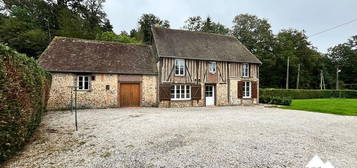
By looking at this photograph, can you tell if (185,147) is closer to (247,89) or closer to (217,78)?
(217,78)

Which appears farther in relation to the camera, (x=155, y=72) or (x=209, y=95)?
(x=209, y=95)

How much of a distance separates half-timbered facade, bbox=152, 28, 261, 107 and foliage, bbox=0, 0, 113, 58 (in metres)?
13.6

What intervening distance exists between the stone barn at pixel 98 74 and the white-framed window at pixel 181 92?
130 cm

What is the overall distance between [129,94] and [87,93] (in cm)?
256

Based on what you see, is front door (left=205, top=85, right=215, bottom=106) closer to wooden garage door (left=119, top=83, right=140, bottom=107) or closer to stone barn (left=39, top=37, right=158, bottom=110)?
stone barn (left=39, top=37, right=158, bottom=110)

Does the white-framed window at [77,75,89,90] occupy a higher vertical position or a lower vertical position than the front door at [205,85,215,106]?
higher

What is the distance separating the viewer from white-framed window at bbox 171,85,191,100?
12102 mm

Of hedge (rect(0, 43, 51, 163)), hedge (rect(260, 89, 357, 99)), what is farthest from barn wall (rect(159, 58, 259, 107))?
hedge (rect(0, 43, 51, 163))

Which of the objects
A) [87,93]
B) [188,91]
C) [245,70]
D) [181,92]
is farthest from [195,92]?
[87,93]

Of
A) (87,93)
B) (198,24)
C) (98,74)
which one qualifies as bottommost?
(87,93)

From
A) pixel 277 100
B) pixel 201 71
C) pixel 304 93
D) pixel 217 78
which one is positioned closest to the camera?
pixel 201 71

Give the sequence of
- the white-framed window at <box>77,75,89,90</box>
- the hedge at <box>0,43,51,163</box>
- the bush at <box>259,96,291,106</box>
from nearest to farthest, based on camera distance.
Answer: the hedge at <box>0,43,51,163</box>, the white-framed window at <box>77,75,89,90</box>, the bush at <box>259,96,291,106</box>

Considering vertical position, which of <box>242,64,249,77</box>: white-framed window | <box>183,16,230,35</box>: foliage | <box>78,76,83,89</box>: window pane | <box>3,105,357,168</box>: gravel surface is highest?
<box>183,16,230,35</box>: foliage

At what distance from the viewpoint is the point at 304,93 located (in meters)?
22.1
